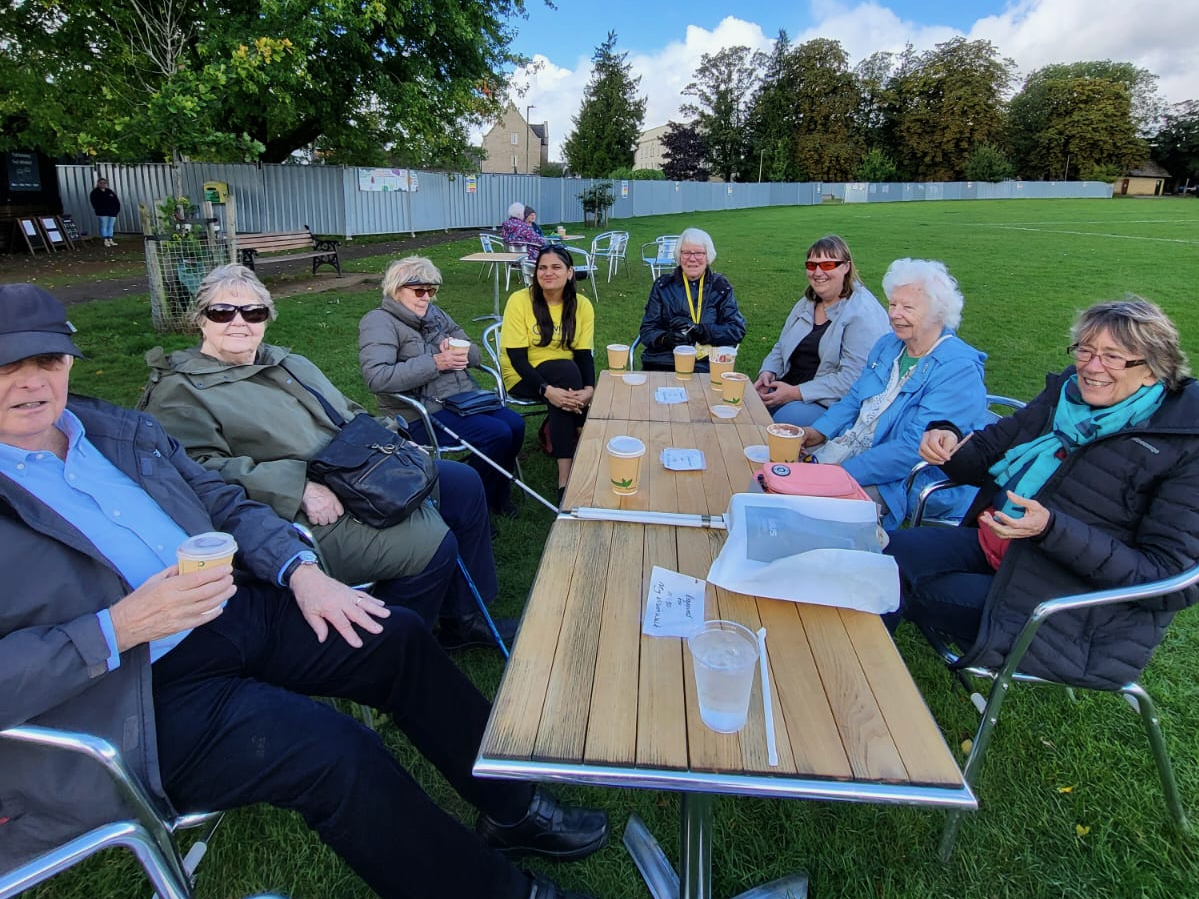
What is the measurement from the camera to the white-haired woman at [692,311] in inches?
174

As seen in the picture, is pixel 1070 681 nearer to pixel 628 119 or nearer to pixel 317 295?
pixel 317 295

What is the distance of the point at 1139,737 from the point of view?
2.18 metres

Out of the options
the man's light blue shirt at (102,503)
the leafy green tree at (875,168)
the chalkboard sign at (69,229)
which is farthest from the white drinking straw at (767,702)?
the leafy green tree at (875,168)

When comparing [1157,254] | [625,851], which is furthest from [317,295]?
[1157,254]

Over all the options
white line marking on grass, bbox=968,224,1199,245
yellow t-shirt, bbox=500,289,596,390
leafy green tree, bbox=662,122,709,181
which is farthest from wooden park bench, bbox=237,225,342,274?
leafy green tree, bbox=662,122,709,181

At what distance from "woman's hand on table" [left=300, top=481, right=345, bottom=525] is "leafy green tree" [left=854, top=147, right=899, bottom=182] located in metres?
53.0

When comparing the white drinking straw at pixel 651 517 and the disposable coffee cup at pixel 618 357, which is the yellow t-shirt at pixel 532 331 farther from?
the white drinking straw at pixel 651 517

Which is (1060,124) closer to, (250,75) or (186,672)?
(250,75)

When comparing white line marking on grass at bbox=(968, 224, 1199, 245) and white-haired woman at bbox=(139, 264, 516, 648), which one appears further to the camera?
white line marking on grass at bbox=(968, 224, 1199, 245)

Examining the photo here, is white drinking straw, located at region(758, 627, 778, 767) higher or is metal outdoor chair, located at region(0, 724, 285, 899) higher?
white drinking straw, located at region(758, 627, 778, 767)

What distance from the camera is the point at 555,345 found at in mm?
3975

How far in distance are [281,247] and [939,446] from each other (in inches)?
453

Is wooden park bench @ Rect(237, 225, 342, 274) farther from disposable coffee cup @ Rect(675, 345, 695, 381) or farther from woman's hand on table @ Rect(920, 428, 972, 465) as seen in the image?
woman's hand on table @ Rect(920, 428, 972, 465)

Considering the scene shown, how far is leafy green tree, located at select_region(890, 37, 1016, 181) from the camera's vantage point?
47375 millimetres
